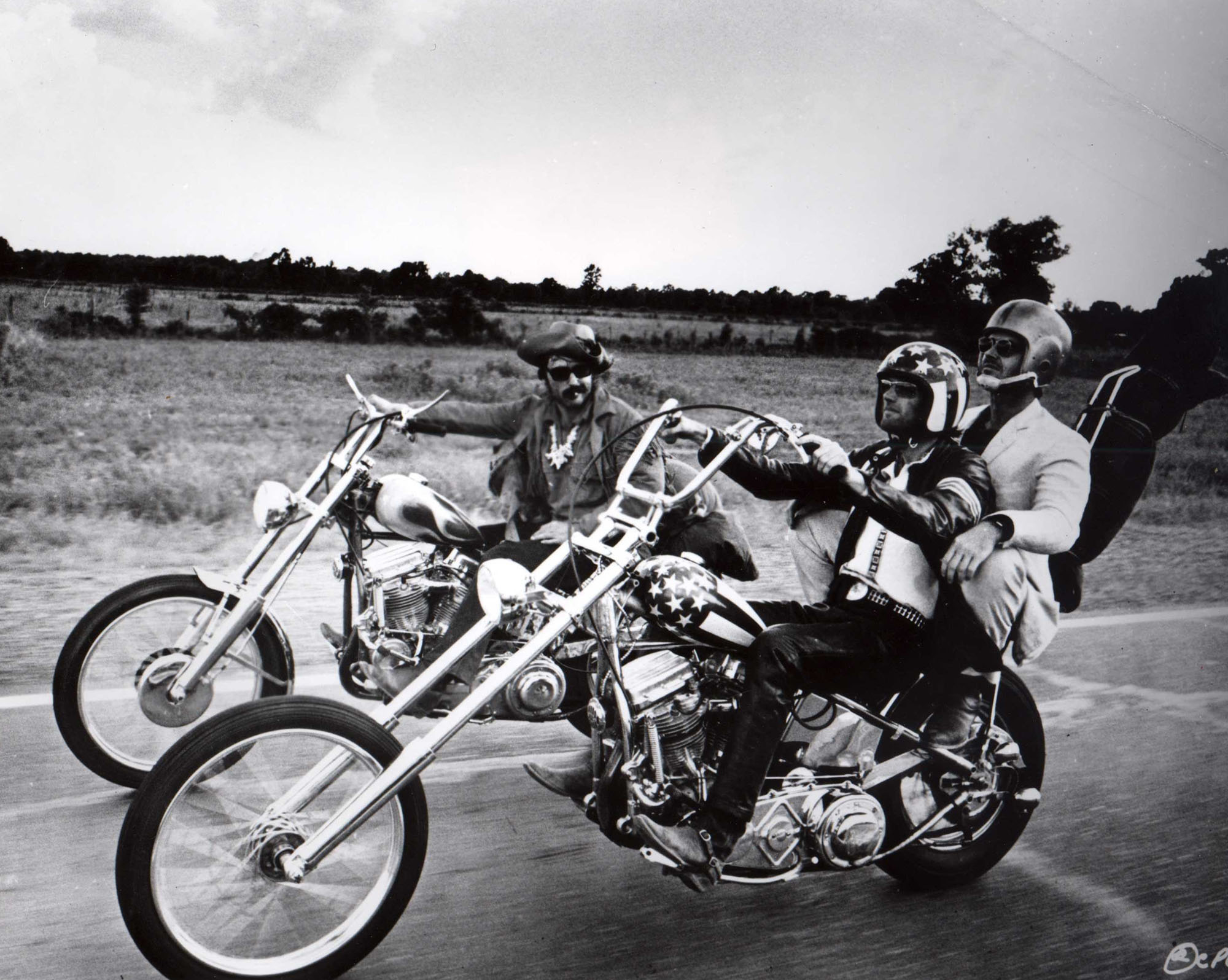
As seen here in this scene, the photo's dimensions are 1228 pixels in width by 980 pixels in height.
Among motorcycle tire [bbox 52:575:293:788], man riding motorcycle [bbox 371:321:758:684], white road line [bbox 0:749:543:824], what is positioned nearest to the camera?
white road line [bbox 0:749:543:824]

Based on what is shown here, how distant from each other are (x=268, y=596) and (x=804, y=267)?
7.77 feet

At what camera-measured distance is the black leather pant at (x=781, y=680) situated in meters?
2.62

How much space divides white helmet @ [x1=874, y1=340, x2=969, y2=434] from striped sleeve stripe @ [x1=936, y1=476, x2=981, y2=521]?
0.80 feet

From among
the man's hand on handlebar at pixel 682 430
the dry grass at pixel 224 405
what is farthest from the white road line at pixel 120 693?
the man's hand on handlebar at pixel 682 430

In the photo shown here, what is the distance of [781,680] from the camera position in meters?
2.66

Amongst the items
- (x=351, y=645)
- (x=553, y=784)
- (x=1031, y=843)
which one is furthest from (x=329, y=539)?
(x=1031, y=843)

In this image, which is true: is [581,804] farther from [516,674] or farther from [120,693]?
[120,693]

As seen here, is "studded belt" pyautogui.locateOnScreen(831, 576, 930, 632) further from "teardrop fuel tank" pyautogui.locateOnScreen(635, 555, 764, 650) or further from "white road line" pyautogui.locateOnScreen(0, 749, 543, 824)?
"white road line" pyautogui.locateOnScreen(0, 749, 543, 824)

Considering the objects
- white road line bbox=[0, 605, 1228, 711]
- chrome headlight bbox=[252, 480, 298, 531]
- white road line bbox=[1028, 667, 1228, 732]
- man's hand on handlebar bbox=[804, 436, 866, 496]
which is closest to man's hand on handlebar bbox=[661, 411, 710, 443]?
man's hand on handlebar bbox=[804, 436, 866, 496]

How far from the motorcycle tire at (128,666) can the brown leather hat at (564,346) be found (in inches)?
50.1

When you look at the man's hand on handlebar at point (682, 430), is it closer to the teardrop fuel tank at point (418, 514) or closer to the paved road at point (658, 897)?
the teardrop fuel tank at point (418, 514)

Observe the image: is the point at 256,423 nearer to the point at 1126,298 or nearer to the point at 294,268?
the point at 294,268

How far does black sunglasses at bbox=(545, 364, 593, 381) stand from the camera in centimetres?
382
